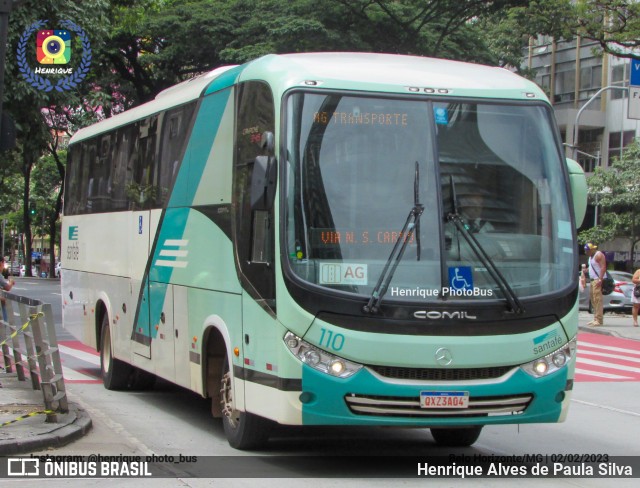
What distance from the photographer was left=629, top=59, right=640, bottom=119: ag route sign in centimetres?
2331

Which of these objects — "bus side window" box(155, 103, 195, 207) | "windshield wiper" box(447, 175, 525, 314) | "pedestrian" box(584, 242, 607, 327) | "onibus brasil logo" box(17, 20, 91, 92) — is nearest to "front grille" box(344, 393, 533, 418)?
"windshield wiper" box(447, 175, 525, 314)

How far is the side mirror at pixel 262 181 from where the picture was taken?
798 cm

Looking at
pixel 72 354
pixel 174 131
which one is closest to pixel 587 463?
pixel 174 131

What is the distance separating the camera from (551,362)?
27.3ft

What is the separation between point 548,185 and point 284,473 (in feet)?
10.4

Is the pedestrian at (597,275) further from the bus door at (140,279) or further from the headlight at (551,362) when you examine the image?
the headlight at (551,362)

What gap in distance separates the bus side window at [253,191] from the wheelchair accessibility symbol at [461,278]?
1.40 meters

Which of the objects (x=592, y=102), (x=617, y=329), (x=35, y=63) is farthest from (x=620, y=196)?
(x=35, y=63)

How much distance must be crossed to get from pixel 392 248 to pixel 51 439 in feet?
11.0

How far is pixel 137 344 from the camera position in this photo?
1242 cm

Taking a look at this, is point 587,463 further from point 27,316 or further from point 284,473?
point 27,316

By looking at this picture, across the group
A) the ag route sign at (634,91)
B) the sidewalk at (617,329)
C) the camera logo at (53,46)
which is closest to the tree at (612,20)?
the ag route sign at (634,91)

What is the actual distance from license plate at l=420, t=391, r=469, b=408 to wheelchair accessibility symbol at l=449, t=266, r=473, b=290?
2.65 ft

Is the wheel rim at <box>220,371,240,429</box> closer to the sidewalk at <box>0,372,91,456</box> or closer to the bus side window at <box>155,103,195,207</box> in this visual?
the sidewalk at <box>0,372,91,456</box>
